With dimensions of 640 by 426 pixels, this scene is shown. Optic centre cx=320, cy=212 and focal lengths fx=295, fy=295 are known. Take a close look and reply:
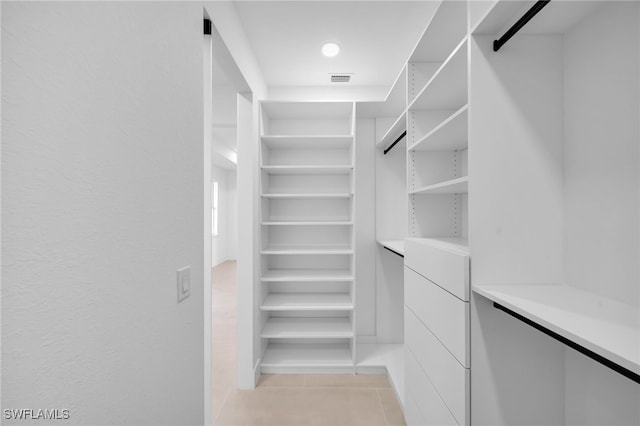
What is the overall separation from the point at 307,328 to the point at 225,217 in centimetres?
681

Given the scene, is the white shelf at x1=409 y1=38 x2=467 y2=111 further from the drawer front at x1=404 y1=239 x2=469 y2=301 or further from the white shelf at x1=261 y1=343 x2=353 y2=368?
the white shelf at x1=261 y1=343 x2=353 y2=368

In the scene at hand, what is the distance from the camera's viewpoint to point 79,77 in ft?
2.09

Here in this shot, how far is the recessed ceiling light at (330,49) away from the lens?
7.87ft

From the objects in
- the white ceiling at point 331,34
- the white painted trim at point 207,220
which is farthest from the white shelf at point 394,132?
the white painted trim at point 207,220

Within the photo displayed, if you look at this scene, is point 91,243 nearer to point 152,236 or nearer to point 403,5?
point 152,236

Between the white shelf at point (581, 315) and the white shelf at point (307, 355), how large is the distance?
1.85 m

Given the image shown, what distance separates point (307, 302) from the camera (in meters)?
2.71

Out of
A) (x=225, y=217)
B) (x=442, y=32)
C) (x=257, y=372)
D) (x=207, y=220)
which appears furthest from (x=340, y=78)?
(x=225, y=217)

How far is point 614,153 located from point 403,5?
1.63 m

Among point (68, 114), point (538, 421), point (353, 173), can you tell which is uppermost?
point (353, 173)

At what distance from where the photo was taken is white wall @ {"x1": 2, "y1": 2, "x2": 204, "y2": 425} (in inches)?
20.5

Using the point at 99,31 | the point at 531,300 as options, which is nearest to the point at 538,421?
the point at 531,300

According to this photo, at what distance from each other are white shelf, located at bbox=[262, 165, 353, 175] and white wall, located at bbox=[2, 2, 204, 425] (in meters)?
1.49

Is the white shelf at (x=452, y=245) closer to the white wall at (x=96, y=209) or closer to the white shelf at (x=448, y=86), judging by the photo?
the white shelf at (x=448, y=86)
